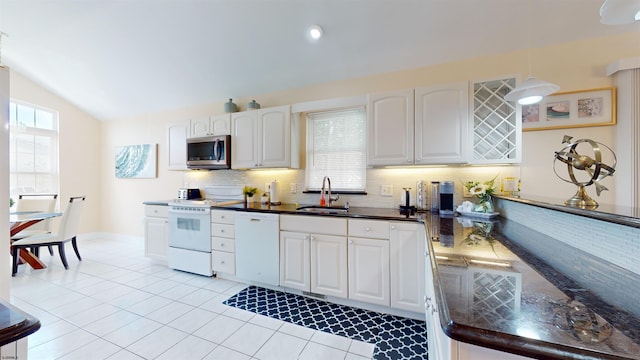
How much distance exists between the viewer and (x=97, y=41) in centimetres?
313

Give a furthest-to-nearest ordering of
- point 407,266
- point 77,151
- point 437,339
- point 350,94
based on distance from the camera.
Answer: point 77,151 → point 350,94 → point 407,266 → point 437,339

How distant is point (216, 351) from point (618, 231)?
2400mm

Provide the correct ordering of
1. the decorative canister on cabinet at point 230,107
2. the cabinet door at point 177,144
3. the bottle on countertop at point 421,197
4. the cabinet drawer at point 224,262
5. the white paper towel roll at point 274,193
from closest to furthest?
the bottle on countertop at point 421,197
the cabinet drawer at point 224,262
the white paper towel roll at point 274,193
the decorative canister on cabinet at point 230,107
the cabinet door at point 177,144

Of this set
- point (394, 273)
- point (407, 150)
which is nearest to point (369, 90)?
point (407, 150)

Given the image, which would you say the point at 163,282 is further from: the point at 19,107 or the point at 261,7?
the point at 19,107

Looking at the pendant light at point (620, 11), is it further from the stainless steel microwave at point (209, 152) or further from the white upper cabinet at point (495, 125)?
the stainless steel microwave at point (209, 152)

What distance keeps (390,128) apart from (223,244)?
A: 94.1 inches

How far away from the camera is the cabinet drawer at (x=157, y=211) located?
11.4 ft

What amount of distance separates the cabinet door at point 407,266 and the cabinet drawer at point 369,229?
0.21 ft

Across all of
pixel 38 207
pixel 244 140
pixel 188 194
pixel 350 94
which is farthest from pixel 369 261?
pixel 38 207

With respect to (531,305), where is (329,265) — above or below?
below

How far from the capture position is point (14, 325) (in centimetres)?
56

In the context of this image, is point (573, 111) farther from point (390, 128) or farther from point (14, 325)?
point (14, 325)

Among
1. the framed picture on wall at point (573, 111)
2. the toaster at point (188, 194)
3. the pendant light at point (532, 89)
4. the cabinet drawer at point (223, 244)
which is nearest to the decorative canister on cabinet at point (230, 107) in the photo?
the toaster at point (188, 194)
